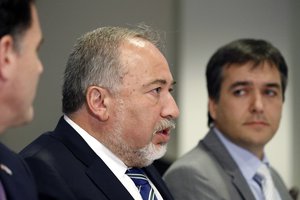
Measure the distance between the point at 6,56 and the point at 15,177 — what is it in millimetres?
332

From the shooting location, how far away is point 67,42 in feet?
9.11

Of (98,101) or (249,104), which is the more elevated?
(98,101)

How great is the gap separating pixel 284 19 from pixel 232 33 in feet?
1.10

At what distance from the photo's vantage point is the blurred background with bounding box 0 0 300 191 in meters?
2.76

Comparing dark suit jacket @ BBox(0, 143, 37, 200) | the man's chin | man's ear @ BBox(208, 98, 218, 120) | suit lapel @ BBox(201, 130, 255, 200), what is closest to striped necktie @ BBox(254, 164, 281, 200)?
suit lapel @ BBox(201, 130, 255, 200)

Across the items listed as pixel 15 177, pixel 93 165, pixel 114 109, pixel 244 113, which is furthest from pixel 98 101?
pixel 244 113

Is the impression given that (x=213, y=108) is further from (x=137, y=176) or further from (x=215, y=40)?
(x=215, y=40)

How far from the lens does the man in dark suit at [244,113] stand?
2012 millimetres

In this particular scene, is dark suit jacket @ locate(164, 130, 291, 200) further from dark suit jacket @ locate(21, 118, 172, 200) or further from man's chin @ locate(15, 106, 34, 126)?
man's chin @ locate(15, 106, 34, 126)

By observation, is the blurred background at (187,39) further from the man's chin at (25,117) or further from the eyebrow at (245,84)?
the man's chin at (25,117)

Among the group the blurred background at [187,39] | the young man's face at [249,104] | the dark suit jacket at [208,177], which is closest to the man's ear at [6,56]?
the dark suit jacket at [208,177]

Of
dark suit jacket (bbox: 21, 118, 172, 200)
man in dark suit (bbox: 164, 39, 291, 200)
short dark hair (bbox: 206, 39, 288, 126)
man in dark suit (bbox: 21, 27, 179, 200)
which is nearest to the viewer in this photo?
dark suit jacket (bbox: 21, 118, 172, 200)

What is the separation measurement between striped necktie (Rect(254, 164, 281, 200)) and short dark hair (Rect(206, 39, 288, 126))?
321 mm

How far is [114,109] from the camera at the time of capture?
1518mm
